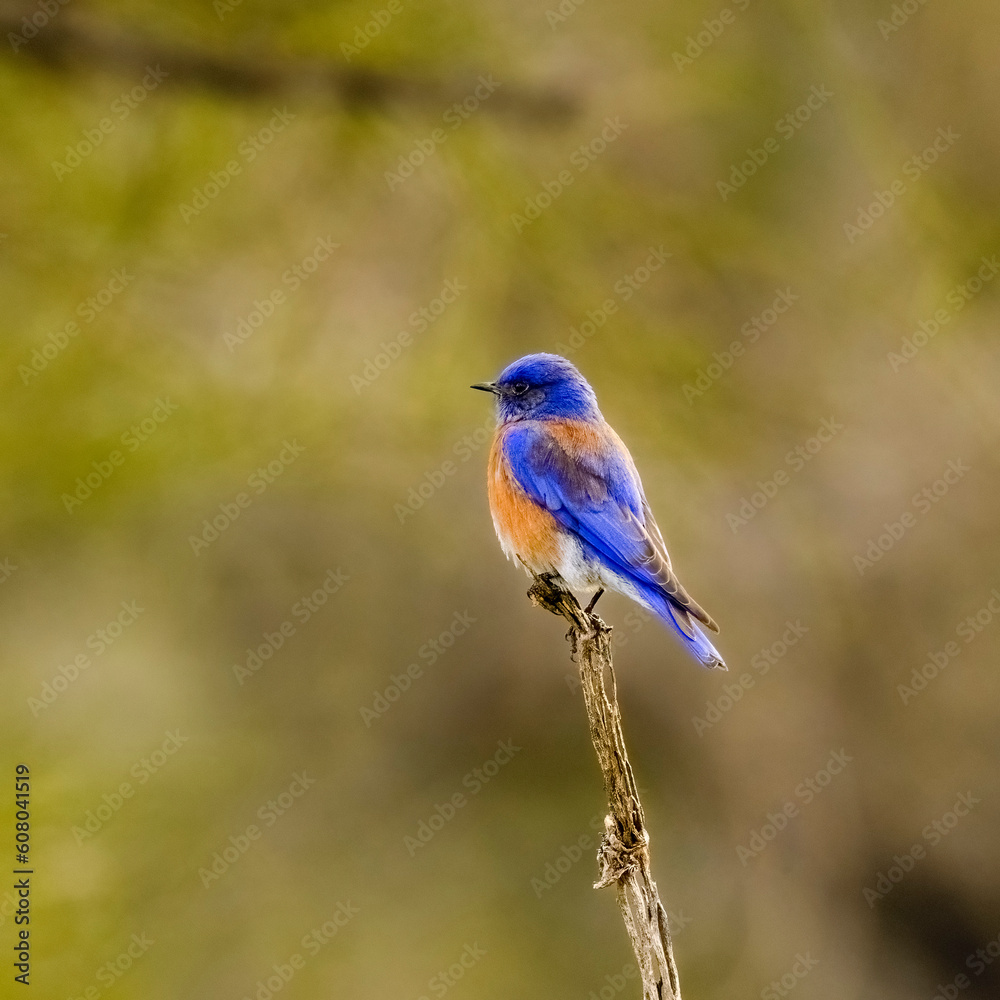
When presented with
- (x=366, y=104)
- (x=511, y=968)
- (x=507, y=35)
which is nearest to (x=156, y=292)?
(x=366, y=104)

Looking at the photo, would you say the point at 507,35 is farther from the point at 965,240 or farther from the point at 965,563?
the point at 965,563

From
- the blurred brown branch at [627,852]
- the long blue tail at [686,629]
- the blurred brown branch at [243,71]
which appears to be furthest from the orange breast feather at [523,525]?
the blurred brown branch at [243,71]

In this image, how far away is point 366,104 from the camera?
7.23 m

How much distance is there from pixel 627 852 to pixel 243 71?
5.35 m

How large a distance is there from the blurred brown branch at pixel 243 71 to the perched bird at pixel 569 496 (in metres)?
2.11

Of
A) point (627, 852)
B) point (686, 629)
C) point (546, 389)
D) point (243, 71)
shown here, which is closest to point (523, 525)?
point (546, 389)

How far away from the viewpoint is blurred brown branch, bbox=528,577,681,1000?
3.09 meters

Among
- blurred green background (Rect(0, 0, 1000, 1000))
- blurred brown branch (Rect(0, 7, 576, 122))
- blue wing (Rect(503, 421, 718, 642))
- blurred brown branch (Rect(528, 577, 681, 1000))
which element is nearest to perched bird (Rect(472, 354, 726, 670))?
blue wing (Rect(503, 421, 718, 642))

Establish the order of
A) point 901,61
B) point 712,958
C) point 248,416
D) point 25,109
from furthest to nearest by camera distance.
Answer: point 712,958 < point 901,61 < point 248,416 < point 25,109

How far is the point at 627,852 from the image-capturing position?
336cm

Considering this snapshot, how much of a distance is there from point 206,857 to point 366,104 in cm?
491

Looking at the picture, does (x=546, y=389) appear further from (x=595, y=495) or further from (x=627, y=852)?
(x=627, y=852)

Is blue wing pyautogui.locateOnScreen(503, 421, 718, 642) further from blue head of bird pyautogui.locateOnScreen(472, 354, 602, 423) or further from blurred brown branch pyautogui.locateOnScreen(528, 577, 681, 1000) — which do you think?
blurred brown branch pyautogui.locateOnScreen(528, 577, 681, 1000)

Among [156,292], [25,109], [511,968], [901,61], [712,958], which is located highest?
[25,109]
